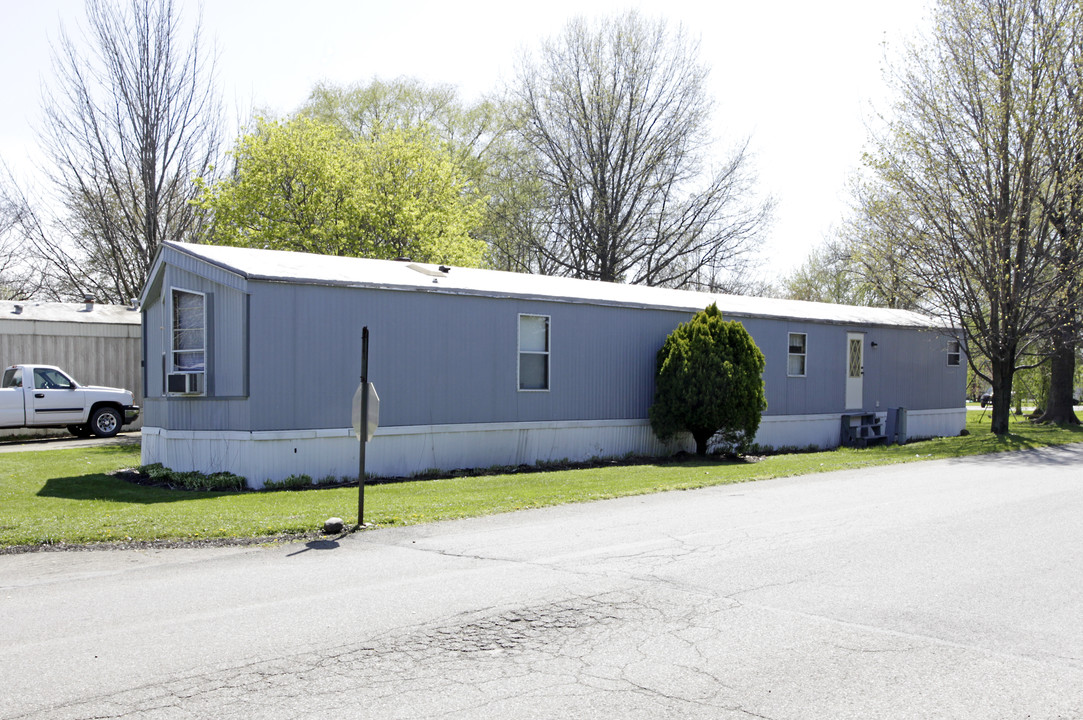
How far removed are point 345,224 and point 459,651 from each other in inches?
819

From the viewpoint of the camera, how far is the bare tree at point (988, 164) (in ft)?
72.9

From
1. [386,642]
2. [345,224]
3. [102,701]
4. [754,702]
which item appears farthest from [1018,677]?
[345,224]

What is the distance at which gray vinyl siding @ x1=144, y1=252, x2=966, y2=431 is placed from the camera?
45.6 ft

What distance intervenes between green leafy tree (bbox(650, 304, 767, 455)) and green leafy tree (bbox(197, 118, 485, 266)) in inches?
362

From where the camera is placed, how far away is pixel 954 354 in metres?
27.1

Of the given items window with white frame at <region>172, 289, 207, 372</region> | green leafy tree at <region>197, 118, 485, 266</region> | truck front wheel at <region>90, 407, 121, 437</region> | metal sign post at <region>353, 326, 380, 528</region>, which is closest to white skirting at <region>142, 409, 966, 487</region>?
window with white frame at <region>172, 289, 207, 372</region>

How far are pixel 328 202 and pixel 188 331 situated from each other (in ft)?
35.0

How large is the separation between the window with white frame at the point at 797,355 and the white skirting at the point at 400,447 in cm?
395

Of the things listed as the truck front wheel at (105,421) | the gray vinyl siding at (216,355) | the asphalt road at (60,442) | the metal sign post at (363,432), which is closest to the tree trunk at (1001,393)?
the gray vinyl siding at (216,355)

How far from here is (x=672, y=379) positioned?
18484 mm

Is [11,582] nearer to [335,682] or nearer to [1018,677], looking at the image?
[335,682]

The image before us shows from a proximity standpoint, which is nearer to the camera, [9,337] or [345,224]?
[9,337]

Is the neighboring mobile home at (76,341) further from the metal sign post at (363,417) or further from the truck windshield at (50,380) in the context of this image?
the metal sign post at (363,417)

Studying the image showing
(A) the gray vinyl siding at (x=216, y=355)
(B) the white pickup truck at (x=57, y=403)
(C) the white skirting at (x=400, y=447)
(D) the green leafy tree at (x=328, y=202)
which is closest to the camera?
(A) the gray vinyl siding at (x=216, y=355)
